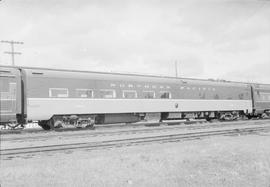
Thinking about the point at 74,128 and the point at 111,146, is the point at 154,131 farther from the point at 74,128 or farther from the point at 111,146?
the point at 111,146

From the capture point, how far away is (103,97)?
20094 mm

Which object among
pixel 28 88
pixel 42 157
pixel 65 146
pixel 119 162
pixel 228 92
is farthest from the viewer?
pixel 228 92

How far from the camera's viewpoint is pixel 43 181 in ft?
23.1

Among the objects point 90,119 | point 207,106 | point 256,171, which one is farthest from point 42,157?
point 207,106

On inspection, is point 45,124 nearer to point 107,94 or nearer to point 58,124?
point 58,124

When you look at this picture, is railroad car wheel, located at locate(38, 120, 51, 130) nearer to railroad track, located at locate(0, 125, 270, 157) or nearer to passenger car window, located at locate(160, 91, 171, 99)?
railroad track, located at locate(0, 125, 270, 157)

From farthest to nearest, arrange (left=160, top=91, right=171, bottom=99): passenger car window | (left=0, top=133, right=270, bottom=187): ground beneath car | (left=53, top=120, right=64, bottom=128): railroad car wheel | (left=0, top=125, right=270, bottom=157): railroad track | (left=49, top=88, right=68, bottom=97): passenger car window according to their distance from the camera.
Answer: (left=160, top=91, right=171, bottom=99): passenger car window < (left=53, top=120, right=64, bottom=128): railroad car wheel < (left=49, top=88, right=68, bottom=97): passenger car window < (left=0, top=125, right=270, bottom=157): railroad track < (left=0, top=133, right=270, bottom=187): ground beneath car

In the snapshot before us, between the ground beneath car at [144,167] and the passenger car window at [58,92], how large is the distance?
788cm

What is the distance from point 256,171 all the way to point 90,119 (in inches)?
503

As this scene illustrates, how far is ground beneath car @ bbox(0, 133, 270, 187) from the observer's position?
7.18 metres

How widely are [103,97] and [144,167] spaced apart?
12035 mm

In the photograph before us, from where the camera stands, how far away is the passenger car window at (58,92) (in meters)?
18.0

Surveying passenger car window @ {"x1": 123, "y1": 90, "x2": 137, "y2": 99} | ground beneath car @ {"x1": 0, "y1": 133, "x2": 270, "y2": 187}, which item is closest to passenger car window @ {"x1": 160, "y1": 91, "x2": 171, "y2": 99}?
passenger car window @ {"x1": 123, "y1": 90, "x2": 137, "y2": 99}

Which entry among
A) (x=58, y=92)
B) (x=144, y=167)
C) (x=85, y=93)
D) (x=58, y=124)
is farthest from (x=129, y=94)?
(x=144, y=167)
